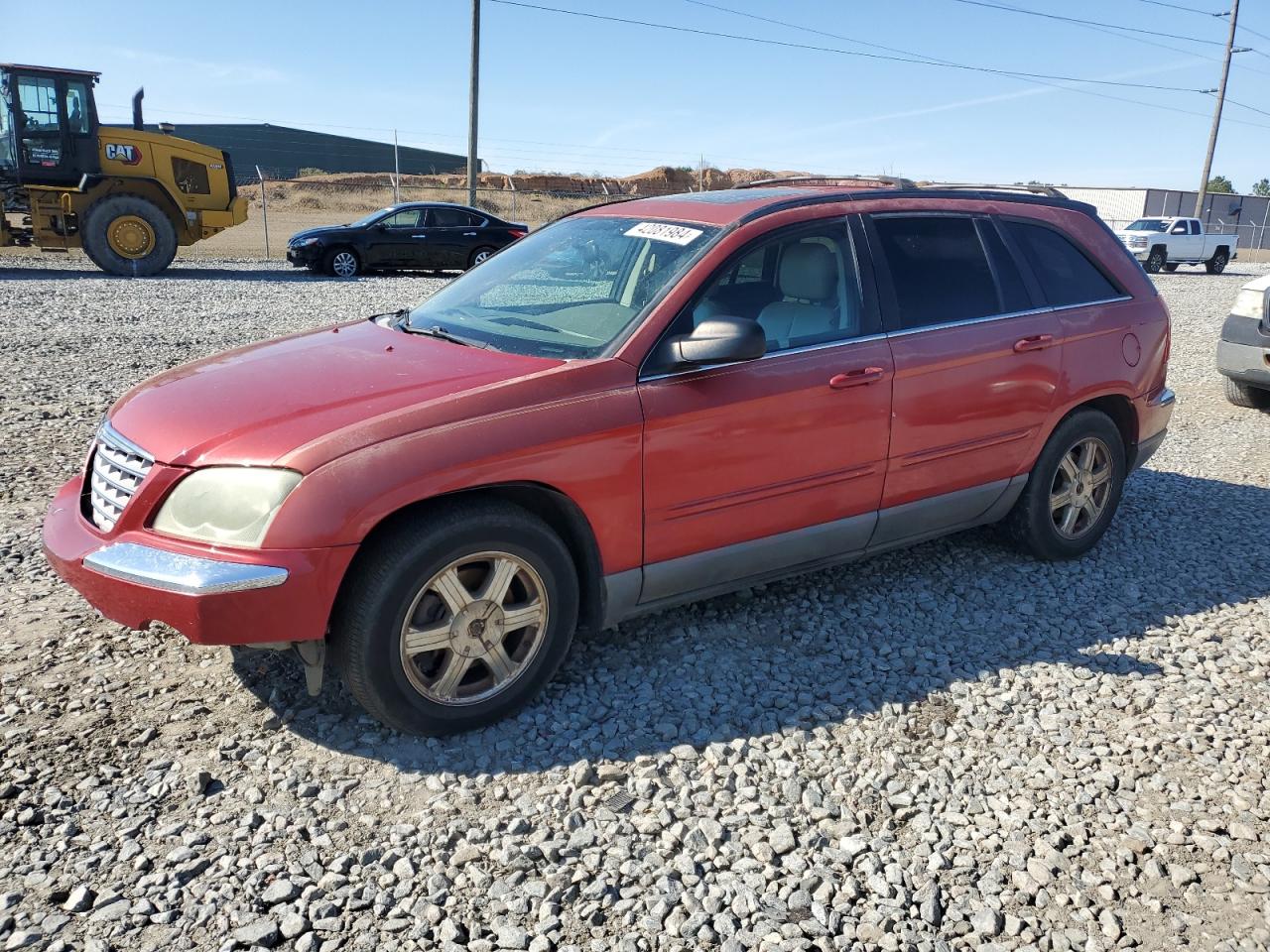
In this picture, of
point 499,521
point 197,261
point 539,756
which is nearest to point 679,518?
point 499,521

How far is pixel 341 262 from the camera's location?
18.9 meters

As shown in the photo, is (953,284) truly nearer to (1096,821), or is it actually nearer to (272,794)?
(1096,821)

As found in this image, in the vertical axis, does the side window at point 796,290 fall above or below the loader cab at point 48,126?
below

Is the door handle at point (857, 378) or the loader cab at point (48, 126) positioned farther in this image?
the loader cab at point (48, 126)

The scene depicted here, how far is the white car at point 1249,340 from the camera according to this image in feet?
26.8

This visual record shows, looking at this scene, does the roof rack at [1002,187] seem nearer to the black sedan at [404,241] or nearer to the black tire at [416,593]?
the black tire at [416,593]

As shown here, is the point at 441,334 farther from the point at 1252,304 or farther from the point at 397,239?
the point at 397,239

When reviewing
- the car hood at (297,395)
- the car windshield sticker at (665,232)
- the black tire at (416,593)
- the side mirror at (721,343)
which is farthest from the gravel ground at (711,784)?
the car windshield sticker at (665,232)

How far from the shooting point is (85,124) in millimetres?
15820

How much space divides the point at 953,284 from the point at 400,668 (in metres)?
2.89

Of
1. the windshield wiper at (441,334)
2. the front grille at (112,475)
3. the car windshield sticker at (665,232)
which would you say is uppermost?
the car windshield sticker at (665,232)

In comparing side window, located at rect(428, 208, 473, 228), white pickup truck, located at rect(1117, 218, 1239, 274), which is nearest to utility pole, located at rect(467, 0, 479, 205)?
side window, located at rect(428, 208, 473, 228)

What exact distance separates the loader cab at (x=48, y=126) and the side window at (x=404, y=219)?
16.9 ft

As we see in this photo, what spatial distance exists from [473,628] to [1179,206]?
193 ft
